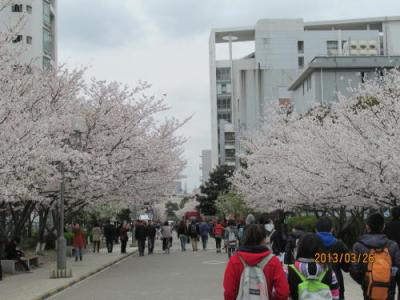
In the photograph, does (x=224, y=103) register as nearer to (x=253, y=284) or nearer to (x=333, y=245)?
(x=333, y=245)

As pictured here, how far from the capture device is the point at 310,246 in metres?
6.35

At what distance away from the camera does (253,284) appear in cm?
594

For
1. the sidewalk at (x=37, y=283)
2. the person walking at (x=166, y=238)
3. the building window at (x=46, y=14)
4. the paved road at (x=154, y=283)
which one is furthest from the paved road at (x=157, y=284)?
the building window at (x=46, y=14)

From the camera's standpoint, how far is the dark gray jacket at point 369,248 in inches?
286

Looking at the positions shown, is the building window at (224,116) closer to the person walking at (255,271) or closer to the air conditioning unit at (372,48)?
the air conditioning unit at (372,48)

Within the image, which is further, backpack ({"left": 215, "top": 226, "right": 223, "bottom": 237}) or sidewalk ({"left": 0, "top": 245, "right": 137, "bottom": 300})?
backpack ({"left": 215, "top": 226, "right": 223, "bottom": 237})

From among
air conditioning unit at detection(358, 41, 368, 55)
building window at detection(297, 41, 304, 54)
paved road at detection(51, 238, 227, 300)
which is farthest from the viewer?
building window at detection(297, 41, 304, 54)

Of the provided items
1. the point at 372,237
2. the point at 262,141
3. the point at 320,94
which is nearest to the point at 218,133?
the point at 320,94

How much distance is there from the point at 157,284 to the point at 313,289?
1100 cm

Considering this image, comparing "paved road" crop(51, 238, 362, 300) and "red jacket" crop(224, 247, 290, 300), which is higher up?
"red jacket" crop(224, 247, 290, 300)

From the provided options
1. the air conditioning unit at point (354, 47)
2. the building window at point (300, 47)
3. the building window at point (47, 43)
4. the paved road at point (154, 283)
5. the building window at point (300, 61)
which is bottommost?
the paved road at point (154, 283)

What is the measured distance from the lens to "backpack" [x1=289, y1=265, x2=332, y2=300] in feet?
20.2

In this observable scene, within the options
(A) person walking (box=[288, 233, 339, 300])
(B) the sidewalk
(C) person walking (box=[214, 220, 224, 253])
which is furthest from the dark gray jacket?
(C) person walking (box=[214, 220, 224, 253])

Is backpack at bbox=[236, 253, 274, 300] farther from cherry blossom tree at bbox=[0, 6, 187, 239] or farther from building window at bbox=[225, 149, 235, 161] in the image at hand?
building window at bbox=[225, 149, 235, 161]
